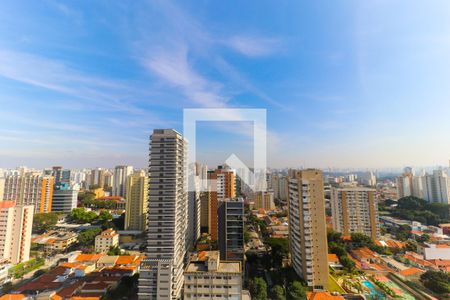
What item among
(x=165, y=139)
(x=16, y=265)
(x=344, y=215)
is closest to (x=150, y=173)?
(x=165, y=139)

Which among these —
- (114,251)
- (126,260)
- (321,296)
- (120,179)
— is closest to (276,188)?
(114,251)

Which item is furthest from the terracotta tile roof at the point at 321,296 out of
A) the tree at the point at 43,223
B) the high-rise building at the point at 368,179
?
the high-rise building at the point at 368,179

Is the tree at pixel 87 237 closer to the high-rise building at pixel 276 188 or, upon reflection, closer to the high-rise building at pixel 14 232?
the high-rise building at pixel 14 232

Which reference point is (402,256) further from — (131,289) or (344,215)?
(131,289)

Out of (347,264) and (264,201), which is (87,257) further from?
(264,201)

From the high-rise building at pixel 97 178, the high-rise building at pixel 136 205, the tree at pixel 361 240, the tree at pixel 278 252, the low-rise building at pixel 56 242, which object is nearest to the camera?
the tree at pixel 278 252

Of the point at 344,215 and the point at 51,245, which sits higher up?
the point at 344,215

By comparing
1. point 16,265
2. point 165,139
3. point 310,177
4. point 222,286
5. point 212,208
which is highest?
point 165,139
